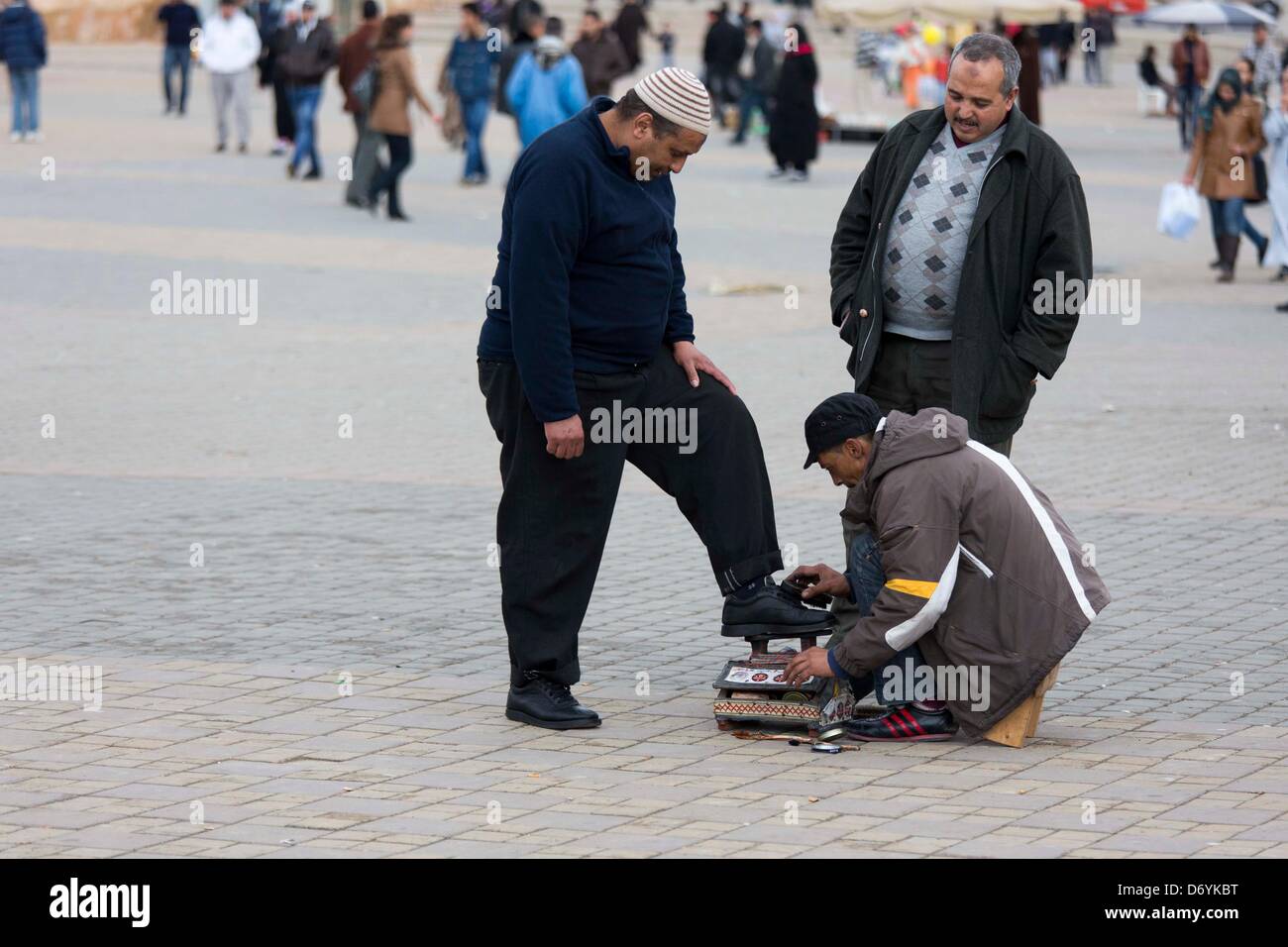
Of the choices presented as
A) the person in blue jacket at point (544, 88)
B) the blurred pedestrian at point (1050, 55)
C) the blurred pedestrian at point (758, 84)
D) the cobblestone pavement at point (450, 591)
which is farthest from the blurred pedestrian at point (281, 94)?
the blurred pedestrian at point (1050, 55)

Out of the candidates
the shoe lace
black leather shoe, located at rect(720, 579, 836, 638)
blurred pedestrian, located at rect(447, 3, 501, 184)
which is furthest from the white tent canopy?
the shoe lace

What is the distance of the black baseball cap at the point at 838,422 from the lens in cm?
526

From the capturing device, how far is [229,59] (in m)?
22.6

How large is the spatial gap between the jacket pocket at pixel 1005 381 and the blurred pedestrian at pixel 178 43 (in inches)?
928

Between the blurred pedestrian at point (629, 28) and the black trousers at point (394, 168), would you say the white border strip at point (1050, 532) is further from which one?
the blurred pedestrian at point (629, 28)

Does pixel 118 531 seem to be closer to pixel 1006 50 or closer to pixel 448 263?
pixel 1006 50

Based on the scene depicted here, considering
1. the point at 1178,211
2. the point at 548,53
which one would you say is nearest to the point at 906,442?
the point at 1178,211

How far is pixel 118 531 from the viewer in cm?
820

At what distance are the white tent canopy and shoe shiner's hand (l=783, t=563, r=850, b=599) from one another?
20.3 meters

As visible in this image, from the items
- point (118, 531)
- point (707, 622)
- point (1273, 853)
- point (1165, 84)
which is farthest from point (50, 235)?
point (1165, 84)

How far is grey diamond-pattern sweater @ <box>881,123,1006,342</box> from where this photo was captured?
580cm

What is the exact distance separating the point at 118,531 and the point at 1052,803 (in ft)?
14.7

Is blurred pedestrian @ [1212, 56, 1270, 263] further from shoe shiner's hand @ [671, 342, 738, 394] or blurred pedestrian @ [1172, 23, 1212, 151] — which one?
blurred pedestrian @ [1172, 23, 1212, 151]

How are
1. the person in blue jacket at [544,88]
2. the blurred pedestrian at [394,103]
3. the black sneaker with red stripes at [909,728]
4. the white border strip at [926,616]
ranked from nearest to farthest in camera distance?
the white border strip at [926,616]
the black sneaker with red stripes at [909,728]
the person in blue jacket at [544,88]
the blurred pedestrian at [394,103]
